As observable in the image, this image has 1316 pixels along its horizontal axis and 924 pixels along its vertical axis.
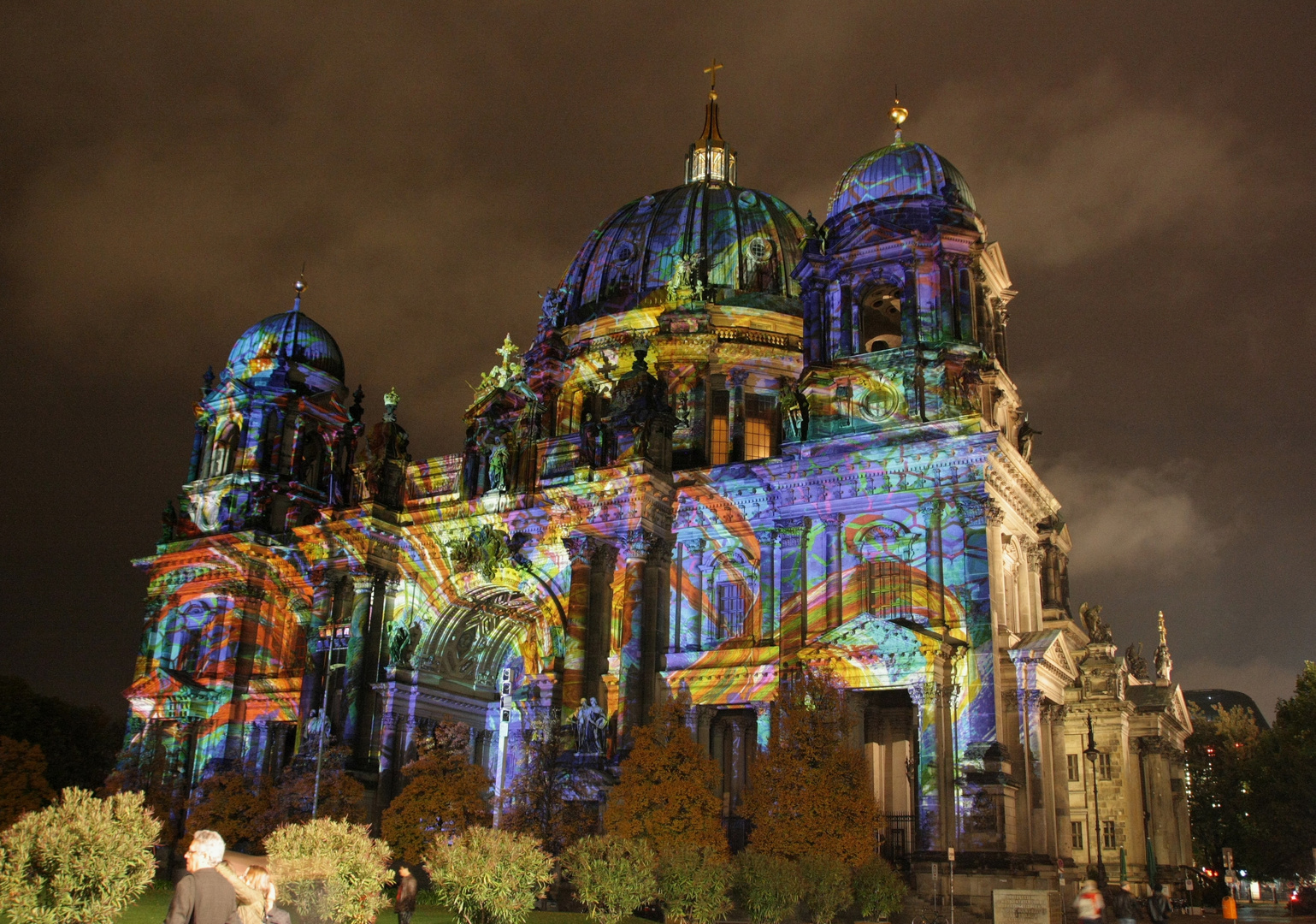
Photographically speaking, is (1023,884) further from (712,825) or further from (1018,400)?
(1018,400)

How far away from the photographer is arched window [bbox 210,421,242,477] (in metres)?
63.6

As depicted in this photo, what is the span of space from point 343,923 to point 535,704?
32190 mm

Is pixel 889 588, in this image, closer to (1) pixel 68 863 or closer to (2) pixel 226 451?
(1) pixel 68 863

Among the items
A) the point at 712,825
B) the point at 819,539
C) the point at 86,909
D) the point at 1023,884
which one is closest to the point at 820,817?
the point at 712,825

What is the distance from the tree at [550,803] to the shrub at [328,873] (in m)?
22.5

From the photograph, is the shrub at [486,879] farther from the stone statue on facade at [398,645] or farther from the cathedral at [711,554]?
Result: the stone statue on facade at [398,645]

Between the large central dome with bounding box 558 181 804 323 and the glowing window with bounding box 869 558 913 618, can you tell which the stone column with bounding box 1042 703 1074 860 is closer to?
the glowing window with bounding box 869 558 913 618

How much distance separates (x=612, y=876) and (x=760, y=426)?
104 feet

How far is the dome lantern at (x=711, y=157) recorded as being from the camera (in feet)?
242

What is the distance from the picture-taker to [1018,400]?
49.9 meters

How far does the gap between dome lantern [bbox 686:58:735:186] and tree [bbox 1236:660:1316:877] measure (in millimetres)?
43707

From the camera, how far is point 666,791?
1556 inches

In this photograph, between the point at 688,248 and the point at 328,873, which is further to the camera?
the point at 688,248

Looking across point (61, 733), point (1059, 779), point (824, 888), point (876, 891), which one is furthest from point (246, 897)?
point (61, 733)
